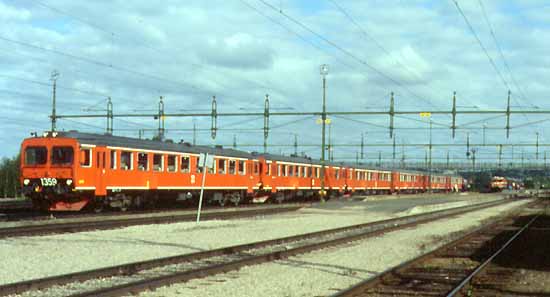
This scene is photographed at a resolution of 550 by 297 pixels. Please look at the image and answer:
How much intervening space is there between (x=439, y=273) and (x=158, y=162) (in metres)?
21.8

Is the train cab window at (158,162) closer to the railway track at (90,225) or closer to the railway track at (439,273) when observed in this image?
the railway track at (90,225)

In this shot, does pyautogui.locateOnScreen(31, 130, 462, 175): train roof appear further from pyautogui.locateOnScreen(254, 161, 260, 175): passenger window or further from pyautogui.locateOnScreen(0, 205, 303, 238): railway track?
pyautogui.locateOnScreen(0, 205, 303, 238): railway track

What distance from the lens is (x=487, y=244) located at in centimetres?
2103

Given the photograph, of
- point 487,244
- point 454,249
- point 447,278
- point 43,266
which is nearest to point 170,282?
point 43,266

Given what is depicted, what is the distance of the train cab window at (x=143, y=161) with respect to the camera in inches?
1266

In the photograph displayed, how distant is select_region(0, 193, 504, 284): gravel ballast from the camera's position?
13.7 meters

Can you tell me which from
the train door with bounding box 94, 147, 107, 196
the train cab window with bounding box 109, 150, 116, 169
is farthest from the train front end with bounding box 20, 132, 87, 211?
the train cab window with bounding box 109, 150, 116, 169

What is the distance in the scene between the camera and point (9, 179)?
186 feet

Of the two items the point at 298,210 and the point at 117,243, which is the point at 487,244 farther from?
the point at 298,210

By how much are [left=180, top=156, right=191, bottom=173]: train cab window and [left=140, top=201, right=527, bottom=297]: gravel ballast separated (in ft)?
55.7

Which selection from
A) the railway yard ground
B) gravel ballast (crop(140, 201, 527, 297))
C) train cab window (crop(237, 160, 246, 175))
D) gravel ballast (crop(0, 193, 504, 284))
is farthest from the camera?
train cab window (crop(237, 160, 246, 175))

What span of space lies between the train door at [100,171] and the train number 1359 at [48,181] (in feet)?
5.43

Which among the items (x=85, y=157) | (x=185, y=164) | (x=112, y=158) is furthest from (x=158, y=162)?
(x=85, y=157)

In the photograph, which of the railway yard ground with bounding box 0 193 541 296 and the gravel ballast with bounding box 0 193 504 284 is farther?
the gravel ballast with bounding box 0 193 504 284
